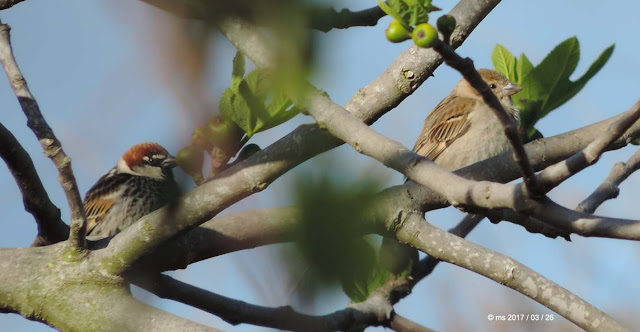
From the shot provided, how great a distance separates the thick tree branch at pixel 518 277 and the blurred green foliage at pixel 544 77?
0.89m

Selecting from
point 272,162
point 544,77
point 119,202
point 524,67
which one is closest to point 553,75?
point 544,77

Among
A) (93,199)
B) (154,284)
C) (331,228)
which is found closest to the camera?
(331,228)

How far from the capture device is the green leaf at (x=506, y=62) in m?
3.21

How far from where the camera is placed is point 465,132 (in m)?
5.77

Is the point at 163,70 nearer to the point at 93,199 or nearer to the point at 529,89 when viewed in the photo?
the point at 529,89

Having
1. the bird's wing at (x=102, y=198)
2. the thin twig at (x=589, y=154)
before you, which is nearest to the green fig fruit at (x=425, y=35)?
the thin twig at (x=589, y=154)

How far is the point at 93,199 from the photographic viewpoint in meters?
5.12

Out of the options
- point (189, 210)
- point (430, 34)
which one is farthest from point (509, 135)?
point (189, 210)

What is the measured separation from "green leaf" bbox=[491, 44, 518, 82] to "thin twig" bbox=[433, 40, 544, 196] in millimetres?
1892

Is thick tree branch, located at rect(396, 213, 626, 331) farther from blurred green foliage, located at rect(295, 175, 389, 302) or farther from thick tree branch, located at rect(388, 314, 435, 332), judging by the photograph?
blurred green foliage, located at rect(295, 175, 389, 302)

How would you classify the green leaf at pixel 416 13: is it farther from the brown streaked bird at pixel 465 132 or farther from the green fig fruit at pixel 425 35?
the brown streaked bird at pixel 465 132

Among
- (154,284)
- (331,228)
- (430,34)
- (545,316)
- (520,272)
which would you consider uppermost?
(430,34)

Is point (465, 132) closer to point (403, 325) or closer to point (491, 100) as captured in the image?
point (403, 325)

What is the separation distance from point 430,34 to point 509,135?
0.40 m
